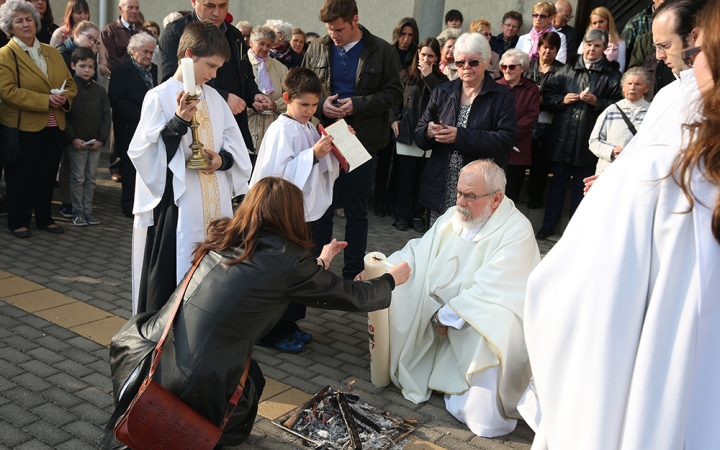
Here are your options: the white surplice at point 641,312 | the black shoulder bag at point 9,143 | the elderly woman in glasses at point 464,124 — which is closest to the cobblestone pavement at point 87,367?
the black shoulder bag at point 9,143

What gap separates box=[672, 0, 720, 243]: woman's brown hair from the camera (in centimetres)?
149

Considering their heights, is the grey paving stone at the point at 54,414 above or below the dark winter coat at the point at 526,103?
below

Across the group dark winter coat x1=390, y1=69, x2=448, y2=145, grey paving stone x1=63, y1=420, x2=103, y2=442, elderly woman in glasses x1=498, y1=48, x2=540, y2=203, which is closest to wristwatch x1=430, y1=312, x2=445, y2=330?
grey paving stone x1=63, y1=420, x2=103, y2=442

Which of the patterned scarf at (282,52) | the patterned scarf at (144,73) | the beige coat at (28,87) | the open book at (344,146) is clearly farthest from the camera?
the patterned scarf at (282,52)

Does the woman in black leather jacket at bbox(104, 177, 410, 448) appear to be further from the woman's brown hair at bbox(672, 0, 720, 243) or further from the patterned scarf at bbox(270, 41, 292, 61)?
the patterned scarf at bbox(270, 41, 292, 61)

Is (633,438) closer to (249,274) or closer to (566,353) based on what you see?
(566,353)

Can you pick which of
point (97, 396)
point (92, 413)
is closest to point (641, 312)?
point (92, 413)

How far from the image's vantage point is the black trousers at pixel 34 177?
6.92m

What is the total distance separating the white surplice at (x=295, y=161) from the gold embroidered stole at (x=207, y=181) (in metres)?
0.40

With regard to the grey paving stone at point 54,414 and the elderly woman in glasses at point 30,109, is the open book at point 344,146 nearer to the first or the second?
the grey paving stone at point 54,414

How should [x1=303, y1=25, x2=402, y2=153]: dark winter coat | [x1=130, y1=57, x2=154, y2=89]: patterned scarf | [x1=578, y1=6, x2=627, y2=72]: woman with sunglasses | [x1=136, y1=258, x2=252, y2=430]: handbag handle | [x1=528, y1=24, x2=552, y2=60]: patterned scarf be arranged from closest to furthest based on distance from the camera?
[x1=136, y1=258, x2=252, y2=430]: handbag handle, [x1=303, y1=25, x2=402, y2=153]: dark winter coat, [x1=130, y1=57, x2=154, y2=89]: patterned scarf, [x1=578, y1=6, x2=627, y2=72]: woman with sunglasses, [x1=528, y1=24, x2=552, y2=60]: patterned scarf

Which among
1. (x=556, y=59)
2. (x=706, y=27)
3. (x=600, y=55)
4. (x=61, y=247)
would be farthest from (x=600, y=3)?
(x=706, y=27)

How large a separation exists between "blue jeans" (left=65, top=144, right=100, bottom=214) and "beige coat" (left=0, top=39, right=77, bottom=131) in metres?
0.61

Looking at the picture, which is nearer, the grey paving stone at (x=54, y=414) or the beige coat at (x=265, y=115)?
the grey paving stone at (x=54, y=414)
